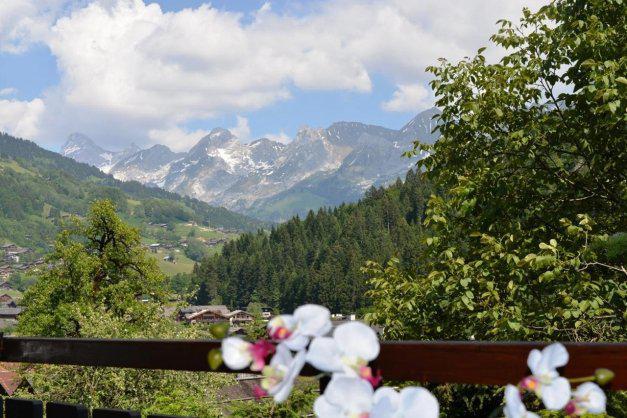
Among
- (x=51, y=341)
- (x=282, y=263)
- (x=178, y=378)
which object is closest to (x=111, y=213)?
(x=178, y=378)

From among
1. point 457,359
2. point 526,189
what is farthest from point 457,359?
point 526,189

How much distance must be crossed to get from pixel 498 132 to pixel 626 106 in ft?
9.30

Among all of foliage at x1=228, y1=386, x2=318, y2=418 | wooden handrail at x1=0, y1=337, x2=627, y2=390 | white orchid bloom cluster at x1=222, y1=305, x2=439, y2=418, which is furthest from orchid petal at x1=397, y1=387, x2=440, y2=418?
foliage at x1=228, y1=386, x2=318, y2=418

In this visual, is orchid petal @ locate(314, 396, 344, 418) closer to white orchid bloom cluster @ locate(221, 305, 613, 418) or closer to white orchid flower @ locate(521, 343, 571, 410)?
white orchid bloom cluster @ locate(221, 305, 613, 418)

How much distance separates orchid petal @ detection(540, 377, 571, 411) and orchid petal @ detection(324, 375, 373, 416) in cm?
31

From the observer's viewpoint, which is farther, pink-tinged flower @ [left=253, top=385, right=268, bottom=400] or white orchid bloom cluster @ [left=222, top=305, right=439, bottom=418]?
pink-tinged flower @ [left=253, top=385, right=268, bottom=400]

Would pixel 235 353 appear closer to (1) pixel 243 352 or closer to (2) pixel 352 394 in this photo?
(1) pixel 243 352

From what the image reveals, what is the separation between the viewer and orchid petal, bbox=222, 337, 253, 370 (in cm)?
112

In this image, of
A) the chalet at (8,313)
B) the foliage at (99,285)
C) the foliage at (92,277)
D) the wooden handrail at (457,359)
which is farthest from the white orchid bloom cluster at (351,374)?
the chalet at (8,313)

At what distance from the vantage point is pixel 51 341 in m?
2.88

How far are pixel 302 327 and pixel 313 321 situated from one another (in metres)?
0.02

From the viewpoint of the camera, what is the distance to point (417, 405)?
96 cm

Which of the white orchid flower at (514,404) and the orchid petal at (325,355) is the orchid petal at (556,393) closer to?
the white orchid flower at (514,404)

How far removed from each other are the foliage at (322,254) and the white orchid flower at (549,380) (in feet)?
364
